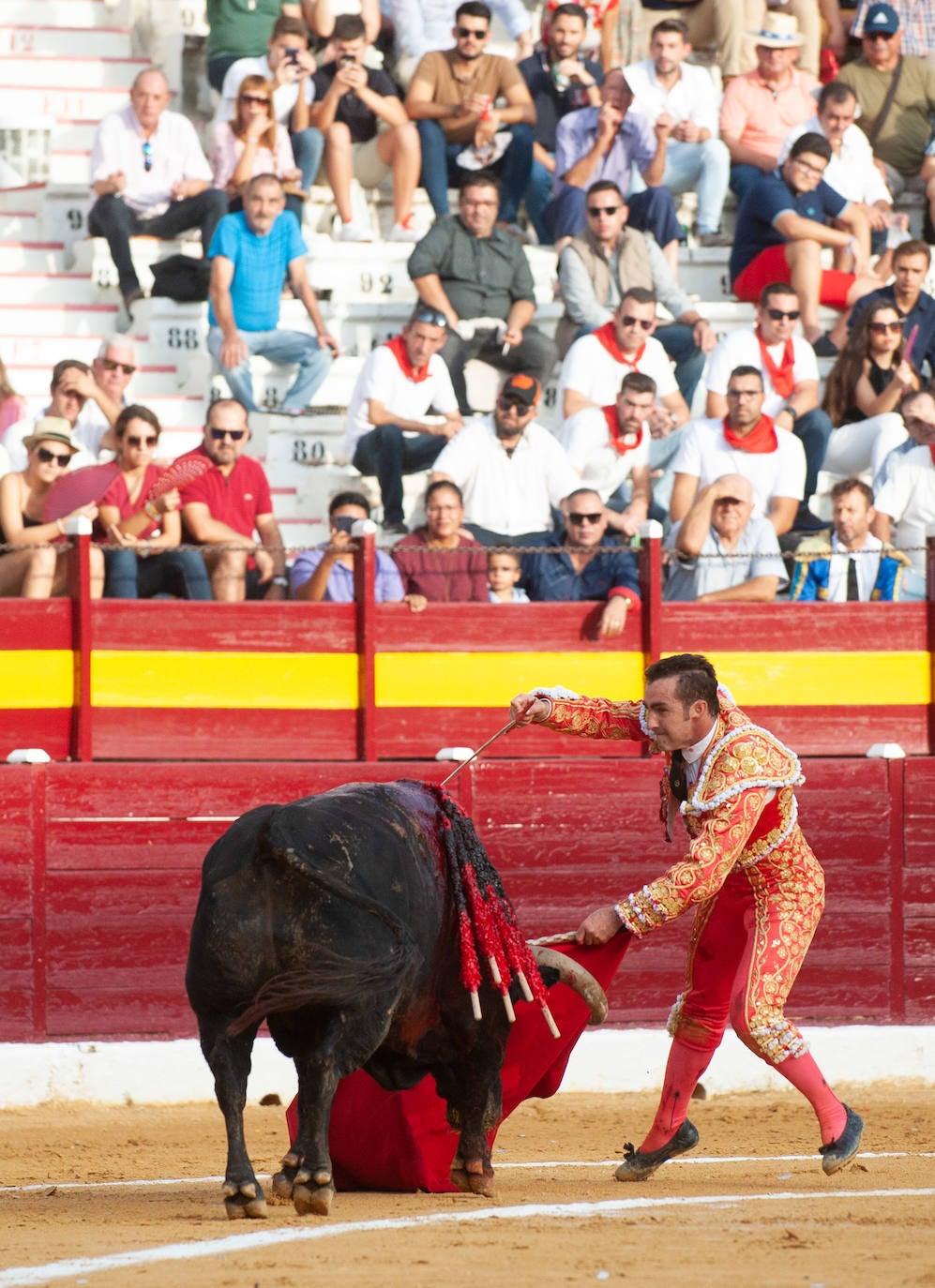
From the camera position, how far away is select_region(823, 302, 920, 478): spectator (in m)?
8.28

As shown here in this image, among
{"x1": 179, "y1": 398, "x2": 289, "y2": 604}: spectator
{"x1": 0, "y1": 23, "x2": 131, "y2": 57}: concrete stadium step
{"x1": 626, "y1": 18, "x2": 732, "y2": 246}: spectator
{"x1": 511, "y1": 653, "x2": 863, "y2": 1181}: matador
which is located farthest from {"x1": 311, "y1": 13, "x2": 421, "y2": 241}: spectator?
{"x1": 511, "y1": 653, "x2": 863, "y2": 1181}: matador

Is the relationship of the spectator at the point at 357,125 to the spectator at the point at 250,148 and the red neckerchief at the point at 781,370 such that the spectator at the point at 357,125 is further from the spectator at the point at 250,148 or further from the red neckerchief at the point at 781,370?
the red neckerchief at the point at 781,370

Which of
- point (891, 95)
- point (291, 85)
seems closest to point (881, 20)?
point (891, 95)

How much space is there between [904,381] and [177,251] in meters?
3.33

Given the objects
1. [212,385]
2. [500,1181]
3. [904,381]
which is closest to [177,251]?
[212,385]

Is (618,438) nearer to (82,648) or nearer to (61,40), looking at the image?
(82,648)

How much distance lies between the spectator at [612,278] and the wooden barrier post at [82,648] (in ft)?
9.40

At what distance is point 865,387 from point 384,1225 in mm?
5392

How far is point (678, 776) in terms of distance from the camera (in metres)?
4.54

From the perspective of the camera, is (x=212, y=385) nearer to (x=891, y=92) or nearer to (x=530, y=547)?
(x=530, y=547)

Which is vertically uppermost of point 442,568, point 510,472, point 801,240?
point 801,240

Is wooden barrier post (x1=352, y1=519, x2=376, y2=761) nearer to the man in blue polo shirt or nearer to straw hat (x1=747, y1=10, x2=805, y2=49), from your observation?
the man in blue polo shirt

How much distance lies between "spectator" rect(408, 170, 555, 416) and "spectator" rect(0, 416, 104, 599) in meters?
2.19

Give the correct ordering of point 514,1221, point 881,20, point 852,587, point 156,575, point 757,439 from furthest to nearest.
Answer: point 881,20, point 757,439, point 852,587, point 156,575, point 514,1221
